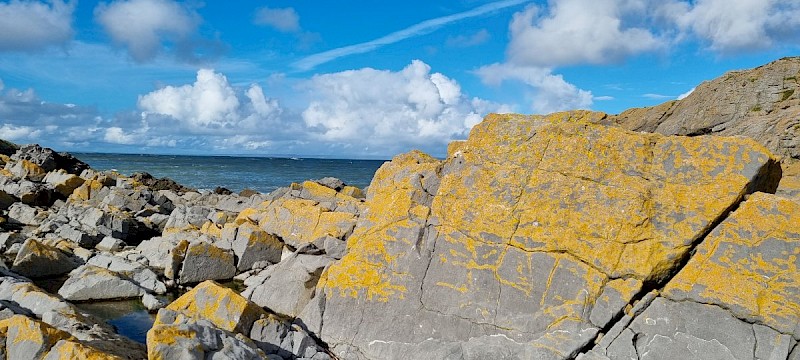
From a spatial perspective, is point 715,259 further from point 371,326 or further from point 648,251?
point 371,326

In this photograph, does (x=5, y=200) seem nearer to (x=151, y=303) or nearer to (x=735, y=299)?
(x=151, y=303)

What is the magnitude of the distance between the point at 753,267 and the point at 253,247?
1751 centimetres

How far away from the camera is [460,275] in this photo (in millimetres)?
11828

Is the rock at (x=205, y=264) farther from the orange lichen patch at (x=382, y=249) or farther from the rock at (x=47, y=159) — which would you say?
the rock at (x=47, y=159)

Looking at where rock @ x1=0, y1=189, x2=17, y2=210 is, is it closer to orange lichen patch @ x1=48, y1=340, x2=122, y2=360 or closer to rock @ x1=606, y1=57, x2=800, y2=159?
orange lichen patch @ x1=48, y1=340, x2=122, y2=360

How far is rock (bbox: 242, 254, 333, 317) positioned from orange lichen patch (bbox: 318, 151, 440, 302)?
4.05 feet

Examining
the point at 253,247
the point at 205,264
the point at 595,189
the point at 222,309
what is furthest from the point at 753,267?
the point at 205,264

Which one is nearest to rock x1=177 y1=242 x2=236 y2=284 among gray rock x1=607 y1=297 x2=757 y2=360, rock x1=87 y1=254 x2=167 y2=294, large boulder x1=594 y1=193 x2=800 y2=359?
rock x1=87 y1=254 x2=167 y2=294

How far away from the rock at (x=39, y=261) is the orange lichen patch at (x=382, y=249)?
42.8 feet

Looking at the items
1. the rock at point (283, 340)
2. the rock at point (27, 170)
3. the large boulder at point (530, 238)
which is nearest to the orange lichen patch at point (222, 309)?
the rock at point (283, 340)

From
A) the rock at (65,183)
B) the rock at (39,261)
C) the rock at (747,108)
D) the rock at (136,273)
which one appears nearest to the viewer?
the rock at (136,273)

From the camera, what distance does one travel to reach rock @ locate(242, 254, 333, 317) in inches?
576

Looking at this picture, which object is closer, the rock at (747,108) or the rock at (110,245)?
the rock at (110,245)

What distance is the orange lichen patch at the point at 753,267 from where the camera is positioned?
30.9ft
